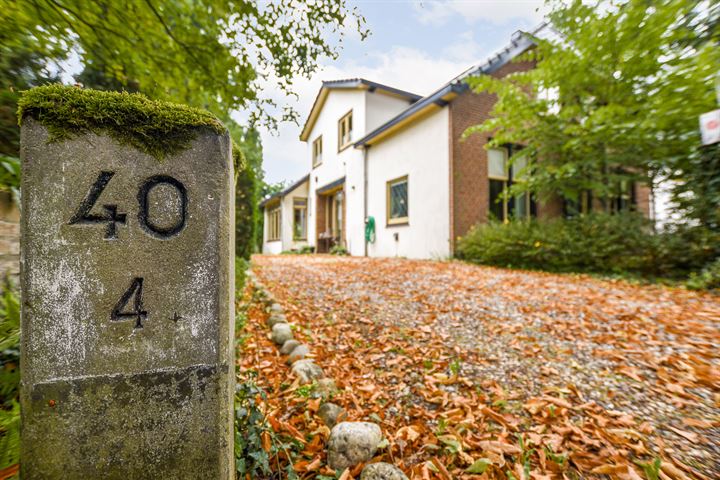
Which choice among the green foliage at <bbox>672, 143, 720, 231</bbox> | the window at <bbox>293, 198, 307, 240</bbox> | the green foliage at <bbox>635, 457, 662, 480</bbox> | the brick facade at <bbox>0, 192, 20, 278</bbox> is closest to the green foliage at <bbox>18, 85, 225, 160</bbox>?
the brick facade at <bbox>0, 192, 20, 278</bbox>

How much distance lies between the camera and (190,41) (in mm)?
2639

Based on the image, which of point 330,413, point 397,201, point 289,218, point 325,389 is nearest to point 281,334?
point 325,389

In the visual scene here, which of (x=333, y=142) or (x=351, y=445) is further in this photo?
(x=333, y=142)

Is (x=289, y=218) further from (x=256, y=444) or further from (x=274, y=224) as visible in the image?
(x=256, y=444)

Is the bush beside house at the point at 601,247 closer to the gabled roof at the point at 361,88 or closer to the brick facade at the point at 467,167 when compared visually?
the brick facade at the point at 467,167

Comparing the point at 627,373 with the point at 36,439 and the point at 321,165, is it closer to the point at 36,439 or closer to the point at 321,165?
the point at 36,439

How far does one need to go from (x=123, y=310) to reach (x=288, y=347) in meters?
1.84

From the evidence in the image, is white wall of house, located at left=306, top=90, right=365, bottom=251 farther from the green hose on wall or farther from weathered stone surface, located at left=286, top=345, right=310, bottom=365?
weathered stone surface, located at left=286, top=345, right=310, bottom=365

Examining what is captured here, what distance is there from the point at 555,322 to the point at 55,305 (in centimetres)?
376

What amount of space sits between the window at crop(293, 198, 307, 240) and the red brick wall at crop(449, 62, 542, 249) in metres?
10.9

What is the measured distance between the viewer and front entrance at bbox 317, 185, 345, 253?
44.0ft

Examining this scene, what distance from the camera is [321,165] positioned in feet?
50.0

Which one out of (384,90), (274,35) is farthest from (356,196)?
(274,35)

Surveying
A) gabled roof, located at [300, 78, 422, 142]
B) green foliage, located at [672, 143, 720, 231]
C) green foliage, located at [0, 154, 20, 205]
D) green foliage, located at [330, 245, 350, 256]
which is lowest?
green foliage, located at [330, 245, 350, 256]
